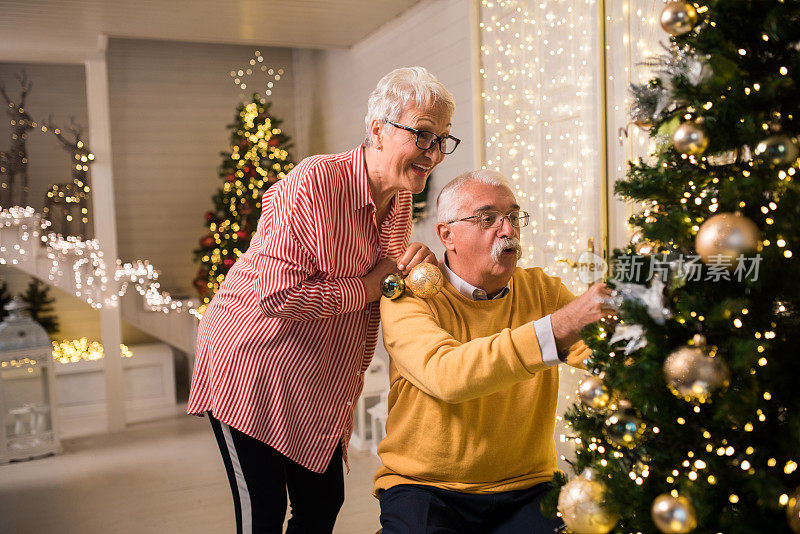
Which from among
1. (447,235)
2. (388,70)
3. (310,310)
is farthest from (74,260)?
(447,235)

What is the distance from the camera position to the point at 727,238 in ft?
3.10

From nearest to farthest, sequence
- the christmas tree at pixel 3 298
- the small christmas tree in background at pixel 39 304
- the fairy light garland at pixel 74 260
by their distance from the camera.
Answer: the fairy light garland at pixel 74 260 → the christmas tree at pixel 3 298 → the small christmas tree in background at pixel 39 304

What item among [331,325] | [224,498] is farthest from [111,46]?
[331,325]

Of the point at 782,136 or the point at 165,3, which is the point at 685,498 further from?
the point at 165,3

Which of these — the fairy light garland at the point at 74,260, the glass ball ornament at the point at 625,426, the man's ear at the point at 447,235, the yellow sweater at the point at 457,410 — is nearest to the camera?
the glass ball ornament at the point at 625,426

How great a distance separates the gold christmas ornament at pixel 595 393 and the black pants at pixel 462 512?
1.83ft

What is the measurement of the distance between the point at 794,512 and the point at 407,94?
3.77 ft

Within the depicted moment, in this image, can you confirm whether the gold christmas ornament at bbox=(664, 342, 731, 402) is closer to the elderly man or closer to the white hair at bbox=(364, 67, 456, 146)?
the elderly man

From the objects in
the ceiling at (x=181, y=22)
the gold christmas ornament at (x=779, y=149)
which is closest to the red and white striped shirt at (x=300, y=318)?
the gold christmas ornament at (x=779, y=149)

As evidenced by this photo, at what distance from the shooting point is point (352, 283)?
5.65 feet

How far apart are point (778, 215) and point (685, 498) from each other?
42 centimetres

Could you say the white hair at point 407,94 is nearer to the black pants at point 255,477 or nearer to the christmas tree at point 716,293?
the christmas tree at point 716,293

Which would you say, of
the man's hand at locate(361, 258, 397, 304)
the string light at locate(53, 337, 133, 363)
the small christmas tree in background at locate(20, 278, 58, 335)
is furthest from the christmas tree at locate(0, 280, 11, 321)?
the man's hand at locate(361, 258, 397, 304)

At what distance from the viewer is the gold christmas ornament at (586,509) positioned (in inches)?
43.3
